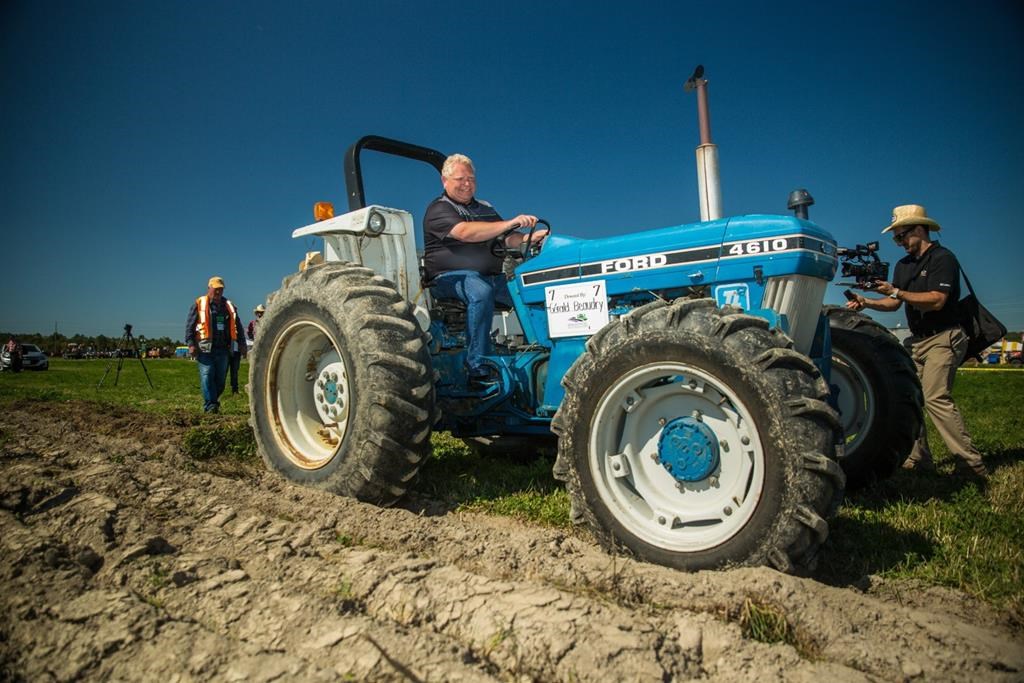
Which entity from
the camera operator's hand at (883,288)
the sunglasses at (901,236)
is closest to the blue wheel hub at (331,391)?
the camera operator's hand at (883,288)

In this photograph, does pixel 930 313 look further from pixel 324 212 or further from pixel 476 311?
pixel 324 212

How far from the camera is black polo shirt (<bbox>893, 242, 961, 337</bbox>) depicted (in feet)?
15.5

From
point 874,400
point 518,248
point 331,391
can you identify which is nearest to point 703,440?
point 518,248

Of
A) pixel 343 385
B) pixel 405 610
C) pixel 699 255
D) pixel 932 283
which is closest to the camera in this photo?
pixel 405 610

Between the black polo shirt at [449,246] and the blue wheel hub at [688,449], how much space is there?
2016mm

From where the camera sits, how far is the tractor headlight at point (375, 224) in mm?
4109

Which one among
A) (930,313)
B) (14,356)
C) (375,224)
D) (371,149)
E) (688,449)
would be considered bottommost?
(688,449)

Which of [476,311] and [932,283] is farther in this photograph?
[932,283]

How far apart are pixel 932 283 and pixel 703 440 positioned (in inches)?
142

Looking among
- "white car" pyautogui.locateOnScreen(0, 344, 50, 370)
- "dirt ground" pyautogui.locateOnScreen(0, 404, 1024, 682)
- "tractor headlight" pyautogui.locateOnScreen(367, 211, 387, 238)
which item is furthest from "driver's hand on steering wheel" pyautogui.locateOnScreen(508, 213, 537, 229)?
"white car" pyautogui.locateOnScreen(0, 344, 50, 370)

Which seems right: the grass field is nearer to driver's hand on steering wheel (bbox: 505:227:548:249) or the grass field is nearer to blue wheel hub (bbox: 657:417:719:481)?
blue wheel hub (bbox: 657:417:719:481)

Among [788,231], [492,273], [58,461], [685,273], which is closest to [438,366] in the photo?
[492,273]

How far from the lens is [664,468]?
104 inches

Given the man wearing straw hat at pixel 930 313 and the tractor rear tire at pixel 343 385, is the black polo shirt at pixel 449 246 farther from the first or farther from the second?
the man wearing straw hat at pixel 930 313
